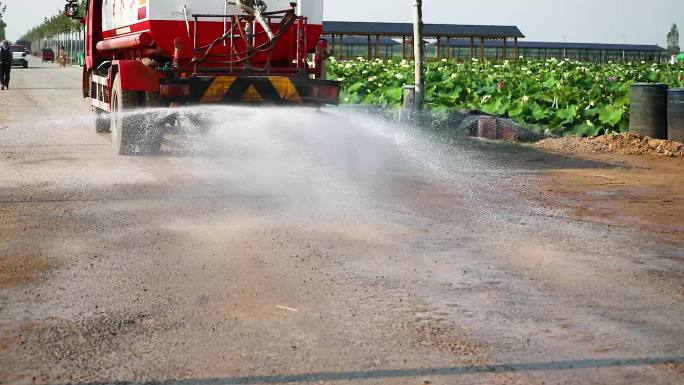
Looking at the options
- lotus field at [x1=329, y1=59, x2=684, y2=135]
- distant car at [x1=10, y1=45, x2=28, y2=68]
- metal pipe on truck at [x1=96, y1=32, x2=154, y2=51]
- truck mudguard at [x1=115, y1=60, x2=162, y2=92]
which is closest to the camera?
truck mudguard at [x1=115, y1=60, x2=162, y2=92]

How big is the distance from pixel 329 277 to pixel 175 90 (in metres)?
7.04

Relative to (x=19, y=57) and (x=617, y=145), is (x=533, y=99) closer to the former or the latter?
(x=617, y=145)

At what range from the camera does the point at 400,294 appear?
5.93 meters

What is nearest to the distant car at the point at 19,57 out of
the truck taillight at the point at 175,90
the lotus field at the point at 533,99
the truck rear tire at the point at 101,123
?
the lotus field at the point at 533,99

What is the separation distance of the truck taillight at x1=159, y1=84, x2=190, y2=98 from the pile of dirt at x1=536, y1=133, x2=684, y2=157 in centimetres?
614

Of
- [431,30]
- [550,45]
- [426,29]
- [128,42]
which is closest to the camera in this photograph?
[128,42]

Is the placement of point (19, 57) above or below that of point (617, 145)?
above

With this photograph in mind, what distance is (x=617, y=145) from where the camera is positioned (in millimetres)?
15500

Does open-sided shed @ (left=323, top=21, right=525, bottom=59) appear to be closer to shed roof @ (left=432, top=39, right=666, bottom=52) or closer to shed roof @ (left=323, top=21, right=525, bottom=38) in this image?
shed roof @ (left=323, top=21, right=525, bottom=38)

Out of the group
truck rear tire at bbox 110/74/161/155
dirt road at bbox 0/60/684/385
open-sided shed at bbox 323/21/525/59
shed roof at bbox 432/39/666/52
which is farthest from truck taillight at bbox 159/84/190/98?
shed roof at bbox 432/39/666/52

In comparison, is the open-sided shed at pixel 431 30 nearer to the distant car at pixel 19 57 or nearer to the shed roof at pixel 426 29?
the shed roof at pixel 426 29

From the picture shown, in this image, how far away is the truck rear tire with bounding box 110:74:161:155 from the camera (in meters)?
13.6

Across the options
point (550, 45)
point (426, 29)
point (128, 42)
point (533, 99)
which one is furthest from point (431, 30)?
point (128, 42)

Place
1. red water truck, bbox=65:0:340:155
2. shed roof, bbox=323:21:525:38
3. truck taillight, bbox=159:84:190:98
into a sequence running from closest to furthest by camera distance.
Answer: truck taillight, bbox=159:84:190:98 → red water truck, bbox=65:0:340:155 → shed roof, bbox=323:21:525:38
